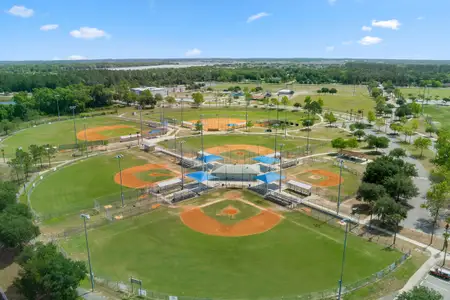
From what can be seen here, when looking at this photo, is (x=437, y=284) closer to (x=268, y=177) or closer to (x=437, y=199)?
(x=437, y=199)

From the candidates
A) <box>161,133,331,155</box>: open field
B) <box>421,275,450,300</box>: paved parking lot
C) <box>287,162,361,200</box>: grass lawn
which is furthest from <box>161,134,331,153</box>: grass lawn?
<box>421,275,450,300</box>: paved parking lot

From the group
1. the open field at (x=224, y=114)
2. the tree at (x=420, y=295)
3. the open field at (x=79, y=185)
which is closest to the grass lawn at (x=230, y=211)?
the open field at (x=79, y=185)

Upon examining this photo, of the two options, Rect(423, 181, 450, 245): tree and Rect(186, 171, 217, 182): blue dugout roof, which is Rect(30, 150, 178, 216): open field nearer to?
Rect(186, 171, 217, 182): blue dugout roof

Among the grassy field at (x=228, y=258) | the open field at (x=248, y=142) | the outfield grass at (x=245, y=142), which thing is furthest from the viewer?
the outfield grass at (x=245, y=142)

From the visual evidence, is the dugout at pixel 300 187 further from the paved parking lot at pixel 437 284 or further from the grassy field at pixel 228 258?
the paved parking lot at pixel 437 284

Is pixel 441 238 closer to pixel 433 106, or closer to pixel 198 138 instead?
pixel 198 138

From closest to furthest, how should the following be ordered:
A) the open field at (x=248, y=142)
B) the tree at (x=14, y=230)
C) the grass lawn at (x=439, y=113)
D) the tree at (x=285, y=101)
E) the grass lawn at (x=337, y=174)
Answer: the tree at (x=14, y=230)
the grass lawn at (x=337, y=174)
the open field at (x=248, y=142)
the grass lawn at (x=439, y=113)
the tree at (x=285, y=101)

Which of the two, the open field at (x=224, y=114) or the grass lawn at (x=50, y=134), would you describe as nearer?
the grass lawn at (x=50, y=134)
